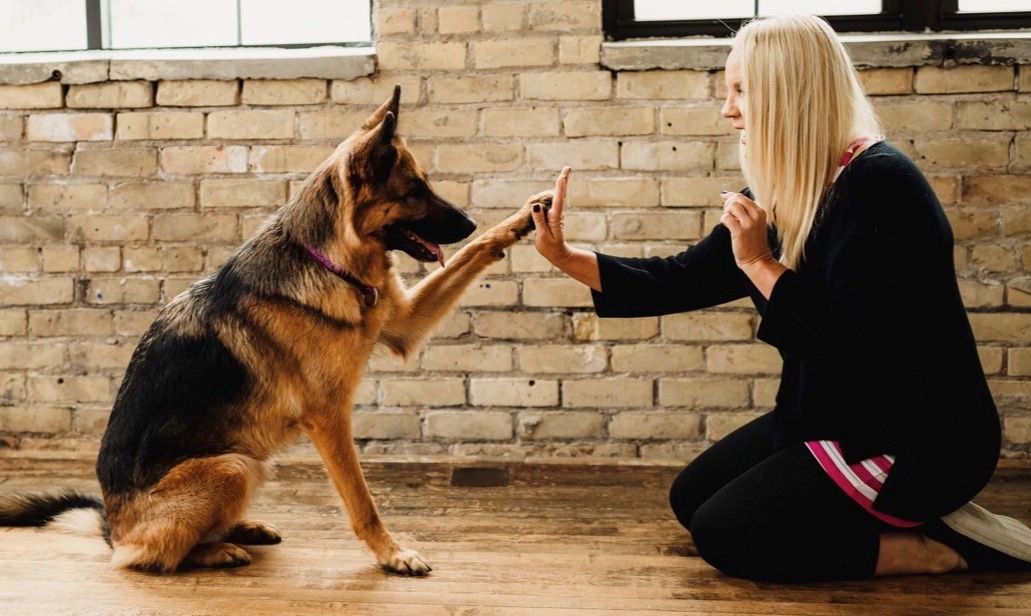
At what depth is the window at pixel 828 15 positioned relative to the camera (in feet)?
11.0

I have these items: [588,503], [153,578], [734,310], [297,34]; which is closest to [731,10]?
[734,310]

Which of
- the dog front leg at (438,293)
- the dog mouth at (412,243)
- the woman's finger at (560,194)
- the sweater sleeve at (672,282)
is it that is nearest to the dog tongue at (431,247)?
the dog mouth at (412,243)

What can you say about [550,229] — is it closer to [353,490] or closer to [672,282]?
[672,282]

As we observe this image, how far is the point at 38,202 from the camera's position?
3.62 meters

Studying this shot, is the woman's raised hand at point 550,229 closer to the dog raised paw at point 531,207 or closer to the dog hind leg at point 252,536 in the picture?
the dog raised paw at point 531,207

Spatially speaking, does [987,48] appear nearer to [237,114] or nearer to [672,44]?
[672,44]

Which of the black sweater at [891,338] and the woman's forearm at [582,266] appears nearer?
the black sweater at [891,338]

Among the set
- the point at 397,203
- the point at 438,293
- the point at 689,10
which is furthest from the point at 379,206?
the point at 689,10

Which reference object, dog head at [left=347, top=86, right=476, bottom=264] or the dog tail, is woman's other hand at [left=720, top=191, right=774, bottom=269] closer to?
dog head at [left=347, top=86, right=476, bottom=264]

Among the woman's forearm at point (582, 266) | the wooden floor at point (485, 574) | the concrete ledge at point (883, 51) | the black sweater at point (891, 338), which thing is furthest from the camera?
the concrete ledge at point (883, 51)

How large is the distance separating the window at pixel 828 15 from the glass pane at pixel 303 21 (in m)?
0.98

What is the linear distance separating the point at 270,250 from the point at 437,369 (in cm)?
123

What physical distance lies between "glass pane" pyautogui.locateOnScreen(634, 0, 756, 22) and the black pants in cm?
184

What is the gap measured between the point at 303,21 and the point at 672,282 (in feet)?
6.42
